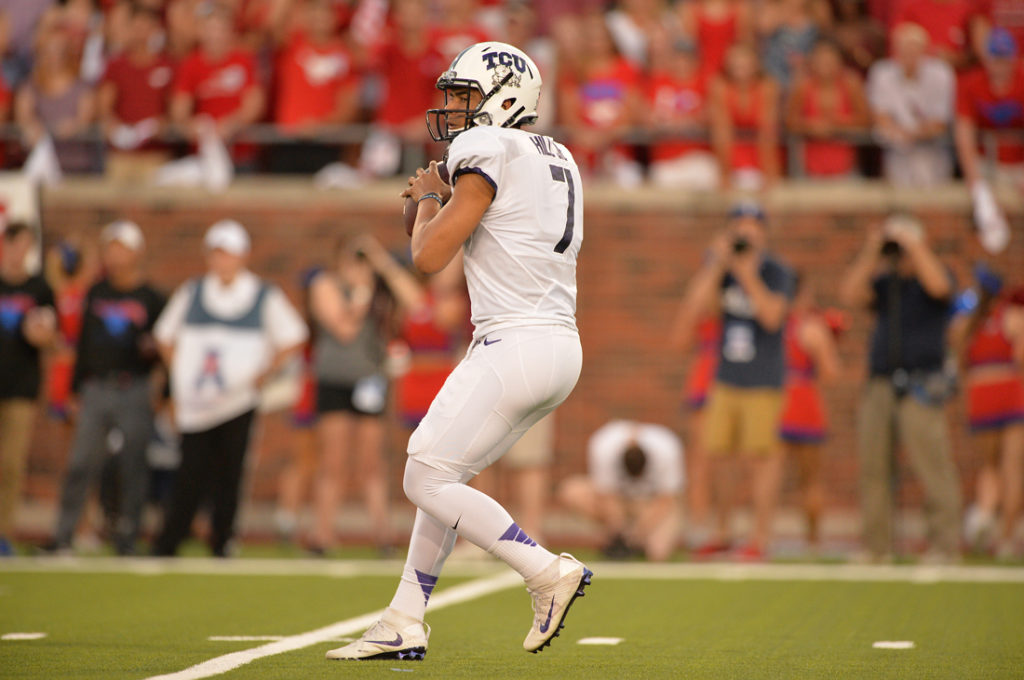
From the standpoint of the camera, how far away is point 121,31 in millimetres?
15180

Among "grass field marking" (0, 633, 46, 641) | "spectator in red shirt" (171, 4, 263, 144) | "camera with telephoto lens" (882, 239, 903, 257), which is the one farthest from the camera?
"spectator in red shirt" (171, 4, 263, 144)

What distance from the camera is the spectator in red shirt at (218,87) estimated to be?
14461mm

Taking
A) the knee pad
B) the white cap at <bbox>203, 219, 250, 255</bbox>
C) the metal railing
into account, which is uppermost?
the metal railing

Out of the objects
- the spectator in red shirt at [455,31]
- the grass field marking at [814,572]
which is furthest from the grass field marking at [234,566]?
the spectator in red shirt at [455,31]

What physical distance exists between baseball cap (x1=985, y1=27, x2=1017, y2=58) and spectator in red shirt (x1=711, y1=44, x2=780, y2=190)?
6.29 ft

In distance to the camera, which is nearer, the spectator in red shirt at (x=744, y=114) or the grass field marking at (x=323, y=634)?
the grass field marking at (x=323, y=634)

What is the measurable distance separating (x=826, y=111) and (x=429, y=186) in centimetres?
922

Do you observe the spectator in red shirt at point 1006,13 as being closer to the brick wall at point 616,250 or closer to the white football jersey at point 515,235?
the brick wall at point 616,250

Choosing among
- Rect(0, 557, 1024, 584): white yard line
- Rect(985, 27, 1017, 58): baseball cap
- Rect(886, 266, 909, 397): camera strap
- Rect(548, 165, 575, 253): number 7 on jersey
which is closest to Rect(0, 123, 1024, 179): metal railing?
Rect(985, 27, 1017, 58): baseball cap

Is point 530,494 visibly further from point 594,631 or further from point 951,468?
point 594,631

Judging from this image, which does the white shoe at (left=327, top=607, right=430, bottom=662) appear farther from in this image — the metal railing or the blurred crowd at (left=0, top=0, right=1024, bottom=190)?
the metal railing

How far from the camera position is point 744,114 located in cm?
1352

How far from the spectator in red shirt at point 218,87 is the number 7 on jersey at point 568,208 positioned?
31.6ft

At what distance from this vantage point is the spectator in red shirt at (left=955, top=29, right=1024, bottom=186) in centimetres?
1317
